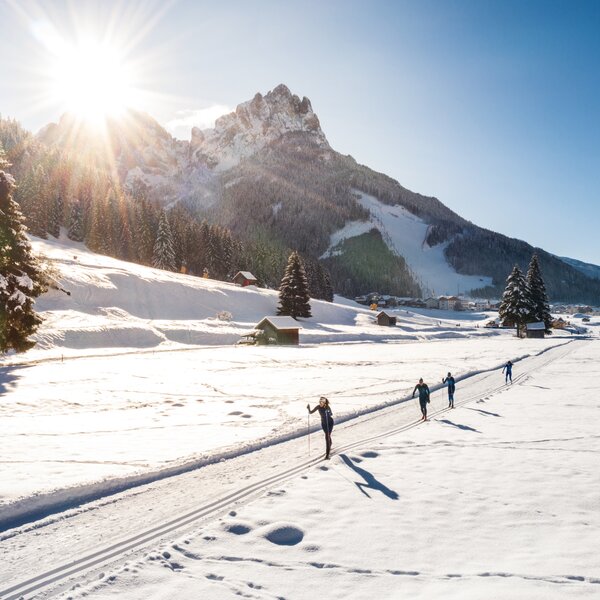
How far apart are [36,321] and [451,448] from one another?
26578mm

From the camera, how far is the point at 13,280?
2712 centimetres

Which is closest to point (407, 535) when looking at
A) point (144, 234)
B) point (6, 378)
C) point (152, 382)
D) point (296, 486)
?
Answer: point (296, 486)

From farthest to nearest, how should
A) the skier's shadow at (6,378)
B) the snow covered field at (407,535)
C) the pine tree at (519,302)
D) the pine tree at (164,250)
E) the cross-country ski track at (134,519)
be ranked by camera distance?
1. the pine tree at (164,250)
2. the pine tree at (519,302)
3. the skier's shadow at (6,378)
4. the cross-country ski track at (134,519)
5. the snow covered field at (407,535)

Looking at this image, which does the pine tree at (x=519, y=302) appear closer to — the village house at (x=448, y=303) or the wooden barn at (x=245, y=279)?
the wooden barn at (x=245, y=279)

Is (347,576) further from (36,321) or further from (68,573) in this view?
(36,321)

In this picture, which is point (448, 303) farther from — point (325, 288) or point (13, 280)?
point (13, 280)

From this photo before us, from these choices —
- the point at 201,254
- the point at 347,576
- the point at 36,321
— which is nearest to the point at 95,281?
the point at 36,321

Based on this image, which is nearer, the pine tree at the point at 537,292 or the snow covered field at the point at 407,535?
the snow covered field at the point at 407,535

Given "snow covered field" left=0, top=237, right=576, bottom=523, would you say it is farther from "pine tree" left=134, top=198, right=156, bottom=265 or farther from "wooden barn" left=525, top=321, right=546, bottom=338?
"pine tree" left=134, top=198, right=156, bottom=265

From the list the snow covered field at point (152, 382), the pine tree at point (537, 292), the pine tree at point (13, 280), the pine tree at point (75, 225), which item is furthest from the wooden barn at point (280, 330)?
the pine tree at point (75, 225)

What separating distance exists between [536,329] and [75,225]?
89.8 metres

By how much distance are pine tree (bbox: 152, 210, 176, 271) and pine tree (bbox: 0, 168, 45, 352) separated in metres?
57.6

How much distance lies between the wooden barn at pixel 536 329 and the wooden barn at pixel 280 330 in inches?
1576

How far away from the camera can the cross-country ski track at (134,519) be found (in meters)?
6.62
